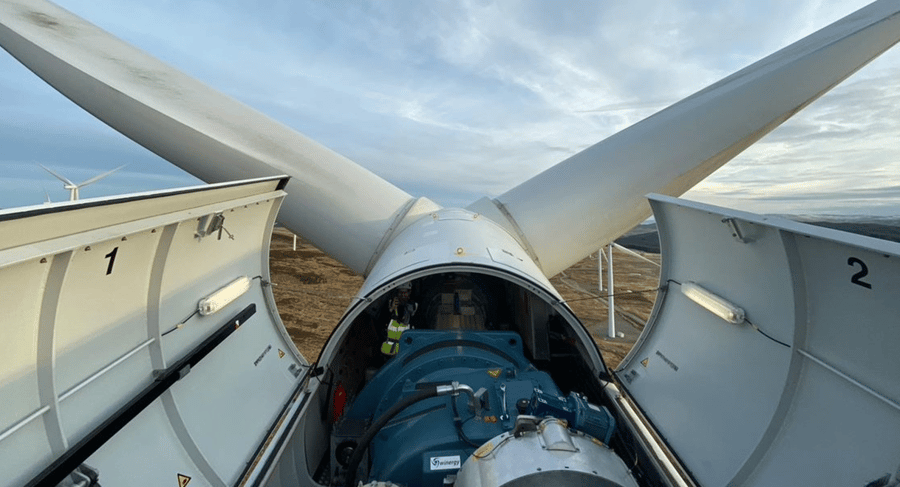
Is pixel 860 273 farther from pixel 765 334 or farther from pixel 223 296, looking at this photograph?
pixel 223 296

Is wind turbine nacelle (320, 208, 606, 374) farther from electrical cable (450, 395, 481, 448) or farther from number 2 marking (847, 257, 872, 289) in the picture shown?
number 2 marking (847, 257, 872, 289)

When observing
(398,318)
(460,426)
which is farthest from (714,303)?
(398,318)

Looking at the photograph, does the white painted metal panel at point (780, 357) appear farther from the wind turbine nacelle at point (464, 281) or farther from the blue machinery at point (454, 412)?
the wind turbine nacelle at point (464, 281)

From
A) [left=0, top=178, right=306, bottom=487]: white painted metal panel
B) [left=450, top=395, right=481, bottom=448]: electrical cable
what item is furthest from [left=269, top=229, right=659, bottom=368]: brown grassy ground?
[left=450, top=395, right=481, bottom=448]: electrical cable

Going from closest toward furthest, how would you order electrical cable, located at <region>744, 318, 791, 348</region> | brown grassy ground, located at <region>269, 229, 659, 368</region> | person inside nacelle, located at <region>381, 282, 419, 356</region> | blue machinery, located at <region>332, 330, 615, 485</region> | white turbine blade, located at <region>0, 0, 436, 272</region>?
electrical cable, located at <region>744, 318, 791, 348</region>
blue machinery, located at <region>332, 330, 615, 485</region>
person inside nacelle, located at <region>381, 282, 419, 356</region>
white turbine blade, located at <region>0, 0, 436, 272</region>
brown grassy ground, located at <region>269, 229, 659, 368</region>

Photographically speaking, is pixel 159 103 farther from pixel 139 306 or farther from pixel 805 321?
pixel 805 321

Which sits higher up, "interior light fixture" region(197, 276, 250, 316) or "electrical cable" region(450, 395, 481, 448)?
"interior light fixture" region(197, 276, 250, 316)
